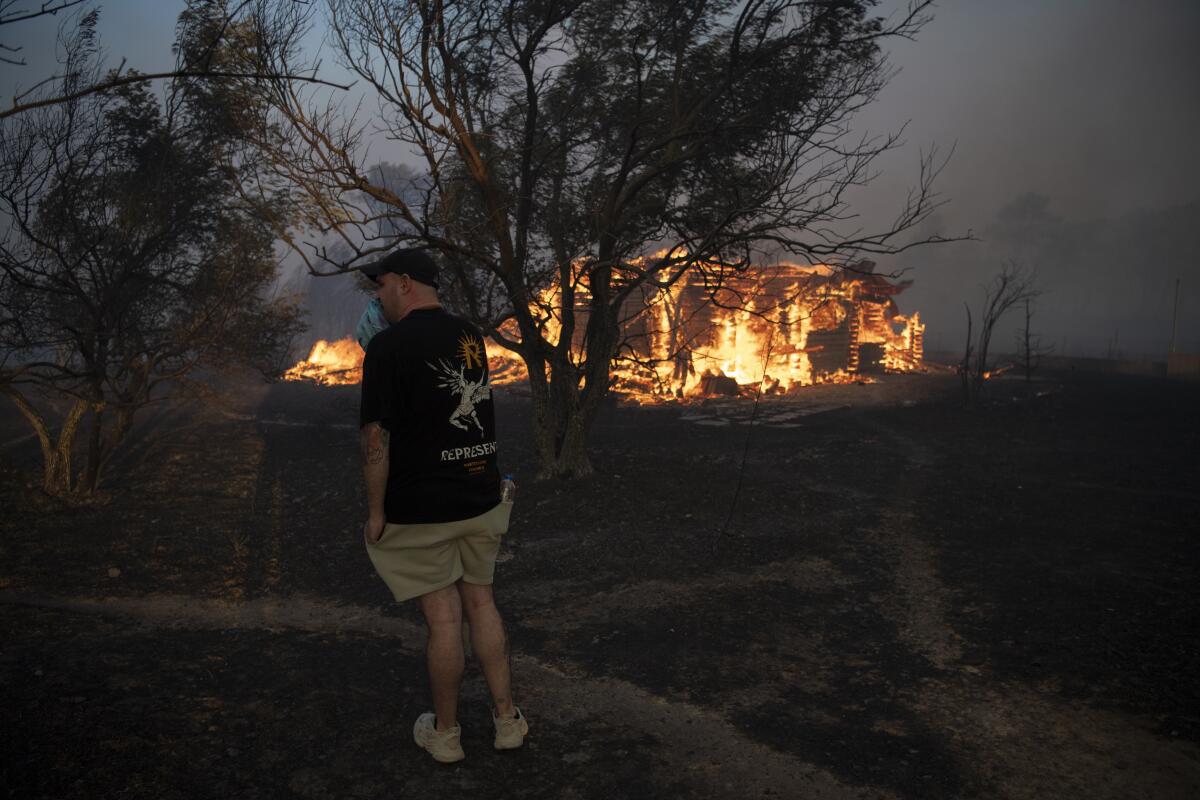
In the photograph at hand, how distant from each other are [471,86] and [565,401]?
396 centimetres

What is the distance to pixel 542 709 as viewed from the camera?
12.2ft

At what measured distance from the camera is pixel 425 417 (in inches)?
116

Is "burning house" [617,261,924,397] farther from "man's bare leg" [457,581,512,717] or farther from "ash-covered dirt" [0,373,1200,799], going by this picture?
"man's bare leg" [457,581,512,717]

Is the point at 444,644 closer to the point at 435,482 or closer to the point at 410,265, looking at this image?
Result: the point at 435,482

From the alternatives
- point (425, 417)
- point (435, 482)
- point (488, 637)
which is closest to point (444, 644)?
point (488, 637)

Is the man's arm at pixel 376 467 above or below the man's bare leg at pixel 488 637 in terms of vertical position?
above

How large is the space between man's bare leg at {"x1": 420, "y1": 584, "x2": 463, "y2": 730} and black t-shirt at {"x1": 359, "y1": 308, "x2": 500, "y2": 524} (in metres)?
0.35

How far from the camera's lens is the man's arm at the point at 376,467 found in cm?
288

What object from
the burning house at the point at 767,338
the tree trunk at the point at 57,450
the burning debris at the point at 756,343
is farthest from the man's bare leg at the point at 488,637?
the burning house at the point at 767,338

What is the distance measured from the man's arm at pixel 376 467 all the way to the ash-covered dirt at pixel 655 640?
105cm

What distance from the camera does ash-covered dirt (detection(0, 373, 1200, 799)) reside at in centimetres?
310

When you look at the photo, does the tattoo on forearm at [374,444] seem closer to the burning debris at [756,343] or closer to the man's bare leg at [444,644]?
the man's bare leg at [444,644]

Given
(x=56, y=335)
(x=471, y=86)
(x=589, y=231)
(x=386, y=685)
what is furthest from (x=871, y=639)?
(x=56, y=335)

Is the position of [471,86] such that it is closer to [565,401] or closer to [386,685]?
[565,401]
